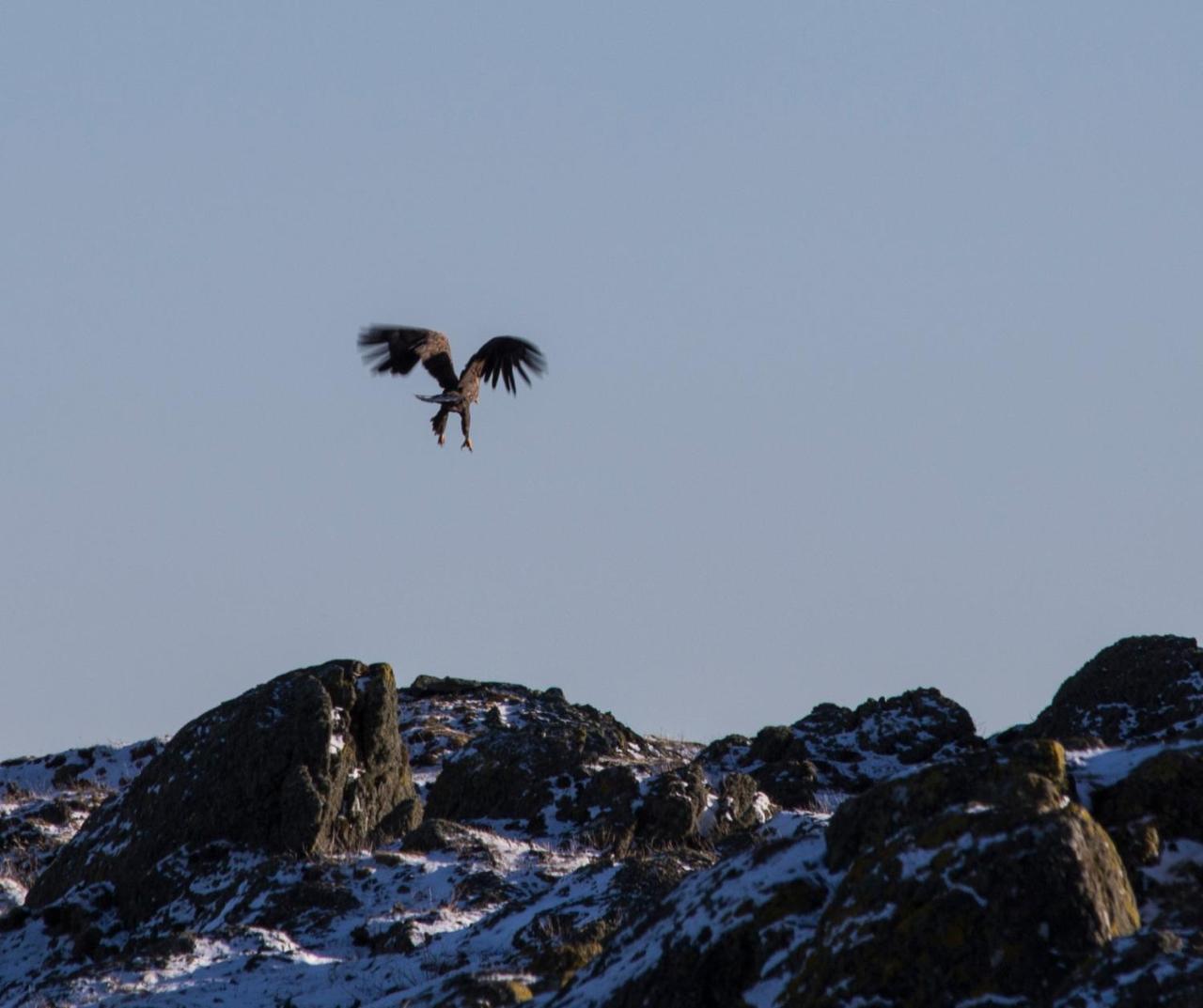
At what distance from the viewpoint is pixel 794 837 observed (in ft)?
41.0

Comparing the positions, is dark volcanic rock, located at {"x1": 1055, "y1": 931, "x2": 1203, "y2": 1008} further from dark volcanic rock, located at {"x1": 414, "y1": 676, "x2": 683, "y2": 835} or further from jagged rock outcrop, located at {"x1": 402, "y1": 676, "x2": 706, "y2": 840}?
dark volcanic rock, located at {"x1": 414, "y1": 676, "x2": 683, "y2": 835}

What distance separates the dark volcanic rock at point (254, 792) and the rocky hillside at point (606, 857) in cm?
4

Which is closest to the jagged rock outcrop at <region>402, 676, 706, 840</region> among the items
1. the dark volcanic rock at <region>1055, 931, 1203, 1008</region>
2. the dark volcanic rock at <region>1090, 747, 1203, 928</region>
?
the dark volcanic rock at <region>1090, 747, 1203, 928</region>

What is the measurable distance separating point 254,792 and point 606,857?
21.9 feet

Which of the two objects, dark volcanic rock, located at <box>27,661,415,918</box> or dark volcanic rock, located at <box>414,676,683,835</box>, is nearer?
dark volcanic rock, located at <box>27,661,415,918</box>

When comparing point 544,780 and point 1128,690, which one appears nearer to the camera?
point 544,780

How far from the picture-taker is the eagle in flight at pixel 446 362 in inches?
1147

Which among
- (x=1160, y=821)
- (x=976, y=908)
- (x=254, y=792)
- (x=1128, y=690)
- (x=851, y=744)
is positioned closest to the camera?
(x=976, y=908)

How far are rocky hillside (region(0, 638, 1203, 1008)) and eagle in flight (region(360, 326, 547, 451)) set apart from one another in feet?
17.1

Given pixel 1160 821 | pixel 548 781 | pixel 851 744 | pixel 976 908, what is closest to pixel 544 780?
pixel 548 781

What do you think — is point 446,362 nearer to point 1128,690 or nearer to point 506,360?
point 506,360

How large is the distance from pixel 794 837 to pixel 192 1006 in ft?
19.5

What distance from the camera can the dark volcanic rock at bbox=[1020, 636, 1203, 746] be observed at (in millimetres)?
30422

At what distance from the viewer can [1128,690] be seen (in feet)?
104
